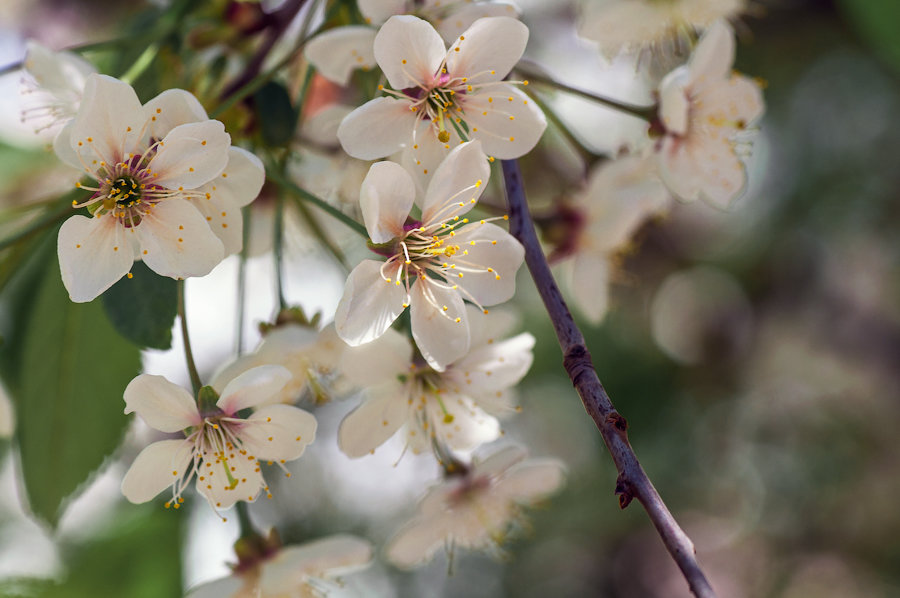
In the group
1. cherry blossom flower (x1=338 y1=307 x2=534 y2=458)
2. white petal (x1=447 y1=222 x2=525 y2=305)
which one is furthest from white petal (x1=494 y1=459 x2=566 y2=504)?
white petal (x1=447 y1=222 x2=525 y2=305)

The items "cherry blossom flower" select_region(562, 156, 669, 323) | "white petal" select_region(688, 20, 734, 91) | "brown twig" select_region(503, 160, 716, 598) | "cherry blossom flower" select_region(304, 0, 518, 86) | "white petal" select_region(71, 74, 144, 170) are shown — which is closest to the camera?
"brown twig" select_region(503, 160, 716, 598)

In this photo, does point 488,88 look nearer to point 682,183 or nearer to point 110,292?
point 682,183

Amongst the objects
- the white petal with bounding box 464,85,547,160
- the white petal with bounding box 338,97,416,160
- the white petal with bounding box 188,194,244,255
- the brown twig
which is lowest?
the brown twig

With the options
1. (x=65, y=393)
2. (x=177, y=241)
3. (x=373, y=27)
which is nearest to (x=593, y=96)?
(x=373, y=27)

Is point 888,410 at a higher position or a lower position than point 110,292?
lower

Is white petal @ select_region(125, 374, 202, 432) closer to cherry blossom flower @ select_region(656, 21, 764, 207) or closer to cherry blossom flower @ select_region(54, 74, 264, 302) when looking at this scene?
cherry blossom flower @ select_region(54, 74, 264, 302)

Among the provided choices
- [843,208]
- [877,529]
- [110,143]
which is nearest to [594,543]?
[877,529]
